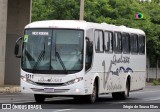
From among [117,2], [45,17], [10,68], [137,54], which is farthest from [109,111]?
[117,2]

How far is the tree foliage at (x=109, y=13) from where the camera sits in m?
47.8

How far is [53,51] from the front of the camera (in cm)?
2244

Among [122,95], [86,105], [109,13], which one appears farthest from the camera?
[109,13]

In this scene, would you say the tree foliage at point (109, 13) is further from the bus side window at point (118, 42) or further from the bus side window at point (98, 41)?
the bus side window at point (98, 41)

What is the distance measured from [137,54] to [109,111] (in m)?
10.0

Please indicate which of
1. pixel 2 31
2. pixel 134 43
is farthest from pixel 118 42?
pixel 2 31

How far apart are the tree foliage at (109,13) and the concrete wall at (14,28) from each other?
29.6 ft

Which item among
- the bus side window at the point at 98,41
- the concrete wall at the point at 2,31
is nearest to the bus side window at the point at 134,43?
the bus side window at the point at 98,41

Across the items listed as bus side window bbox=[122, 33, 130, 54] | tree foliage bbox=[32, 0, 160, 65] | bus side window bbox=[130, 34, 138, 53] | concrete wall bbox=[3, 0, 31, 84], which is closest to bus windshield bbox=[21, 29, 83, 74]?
bus side window bbox=[122, 33, 130, 54]

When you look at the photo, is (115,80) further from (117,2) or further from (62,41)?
(117,2)

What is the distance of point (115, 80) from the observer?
26.4m

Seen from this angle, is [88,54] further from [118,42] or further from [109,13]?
[109,13]

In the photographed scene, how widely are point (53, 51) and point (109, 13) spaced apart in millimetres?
30588

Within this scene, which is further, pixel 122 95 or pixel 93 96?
pixel 122 95
